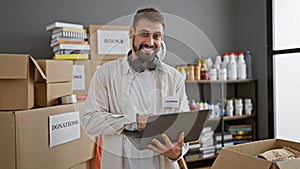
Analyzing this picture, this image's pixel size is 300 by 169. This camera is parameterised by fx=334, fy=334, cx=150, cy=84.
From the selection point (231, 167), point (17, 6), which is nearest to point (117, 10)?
point (17, 6)

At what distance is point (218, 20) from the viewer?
350 centimetres

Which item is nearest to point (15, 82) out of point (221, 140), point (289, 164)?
point (289, 164)

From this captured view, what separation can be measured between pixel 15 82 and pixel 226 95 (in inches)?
94.2

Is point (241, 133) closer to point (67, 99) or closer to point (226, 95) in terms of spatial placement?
point (226, 95)

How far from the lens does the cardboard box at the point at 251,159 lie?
1.05 meters

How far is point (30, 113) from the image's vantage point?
1.57 meters

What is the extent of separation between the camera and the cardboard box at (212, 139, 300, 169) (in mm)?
1048

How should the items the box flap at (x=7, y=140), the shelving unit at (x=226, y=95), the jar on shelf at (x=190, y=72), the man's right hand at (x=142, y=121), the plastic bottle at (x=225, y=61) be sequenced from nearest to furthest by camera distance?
1. the man's right hand at (x=142, y=121)
2. the box flap at (x=7, y=140)
3. the jar on shelf at (x=190, y=72)
4. the shelving unit at (x=226, y=95)
5. the plastic bottle at (x=225, y=61)

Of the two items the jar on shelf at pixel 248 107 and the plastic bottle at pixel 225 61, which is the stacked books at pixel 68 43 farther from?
the jar on shelf at pixel 248 107

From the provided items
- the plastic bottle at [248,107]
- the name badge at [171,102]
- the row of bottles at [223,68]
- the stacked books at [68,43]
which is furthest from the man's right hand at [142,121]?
the plastic bottle at [248,107]

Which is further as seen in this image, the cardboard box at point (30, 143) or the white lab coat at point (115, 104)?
the cardboard box at point (30, 143)

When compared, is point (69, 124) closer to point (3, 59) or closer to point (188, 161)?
point (3, 59)

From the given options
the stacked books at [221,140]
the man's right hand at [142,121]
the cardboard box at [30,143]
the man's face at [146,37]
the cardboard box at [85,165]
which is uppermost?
the man's face at [146,37]

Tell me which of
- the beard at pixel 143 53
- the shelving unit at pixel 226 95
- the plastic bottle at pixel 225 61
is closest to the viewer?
the beard at pixel 143 53
